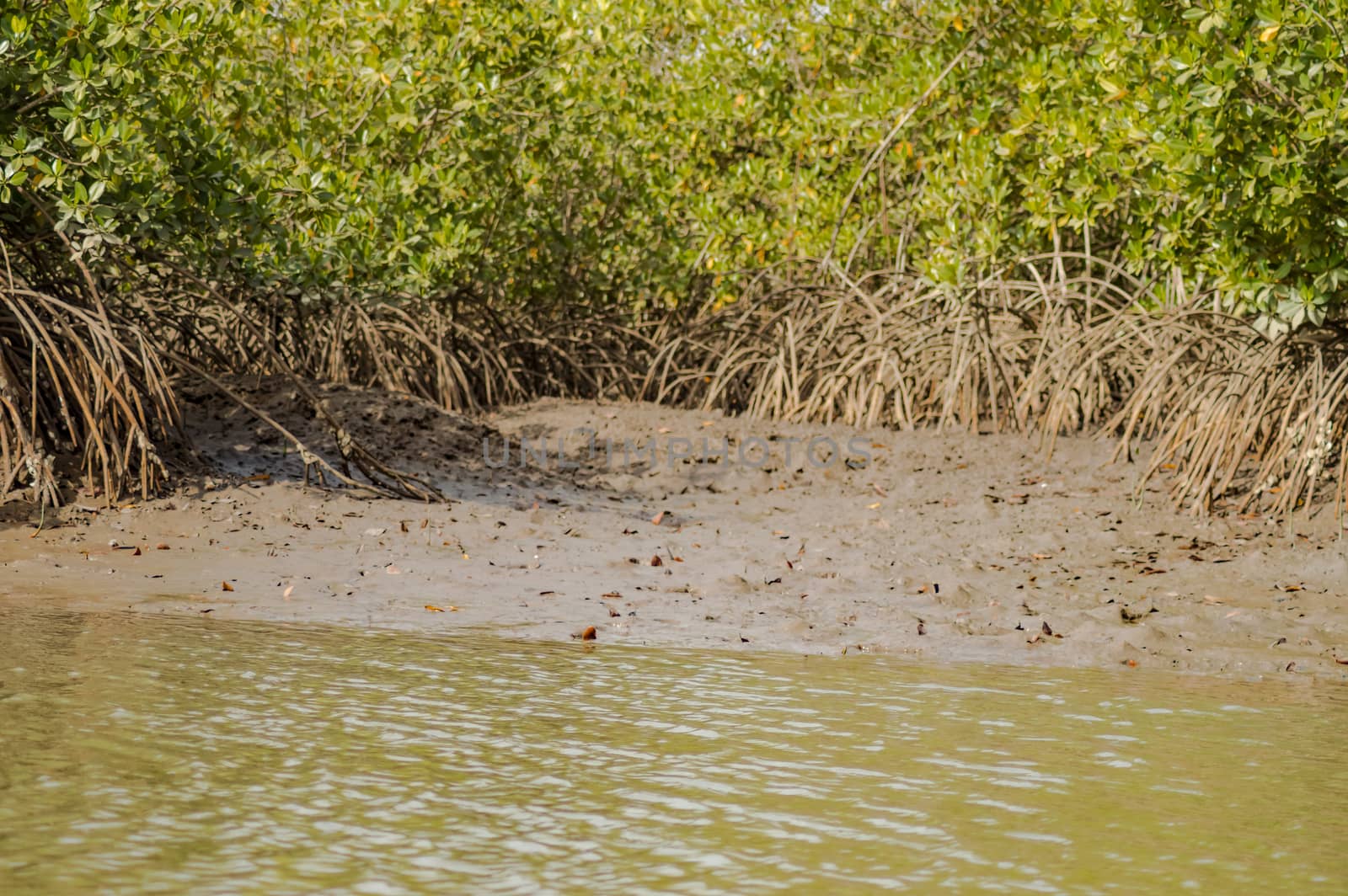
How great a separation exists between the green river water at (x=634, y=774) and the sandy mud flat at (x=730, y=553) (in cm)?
55

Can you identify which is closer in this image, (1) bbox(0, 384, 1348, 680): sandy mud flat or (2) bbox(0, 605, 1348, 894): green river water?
(2) bbox(0, 605, 1348, 894): green river water

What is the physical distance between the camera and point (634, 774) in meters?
2.94

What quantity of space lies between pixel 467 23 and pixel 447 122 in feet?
2.10

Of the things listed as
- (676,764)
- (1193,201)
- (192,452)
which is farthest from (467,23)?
(676,764)

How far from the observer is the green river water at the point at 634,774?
2.36 m

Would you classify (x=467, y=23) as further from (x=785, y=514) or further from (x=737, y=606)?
(x=737, y=606)

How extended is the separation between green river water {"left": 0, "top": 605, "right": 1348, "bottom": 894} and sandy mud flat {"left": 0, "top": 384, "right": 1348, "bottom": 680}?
21.6 inches

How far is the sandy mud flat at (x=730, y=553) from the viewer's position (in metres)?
4.81

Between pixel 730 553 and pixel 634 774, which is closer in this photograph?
pixel 634 774

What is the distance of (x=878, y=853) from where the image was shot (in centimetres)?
246

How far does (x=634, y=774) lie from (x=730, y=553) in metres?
3.22

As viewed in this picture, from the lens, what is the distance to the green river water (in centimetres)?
236

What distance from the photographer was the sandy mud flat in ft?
15.8

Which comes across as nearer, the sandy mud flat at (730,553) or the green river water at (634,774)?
the green river water at (634,774)
